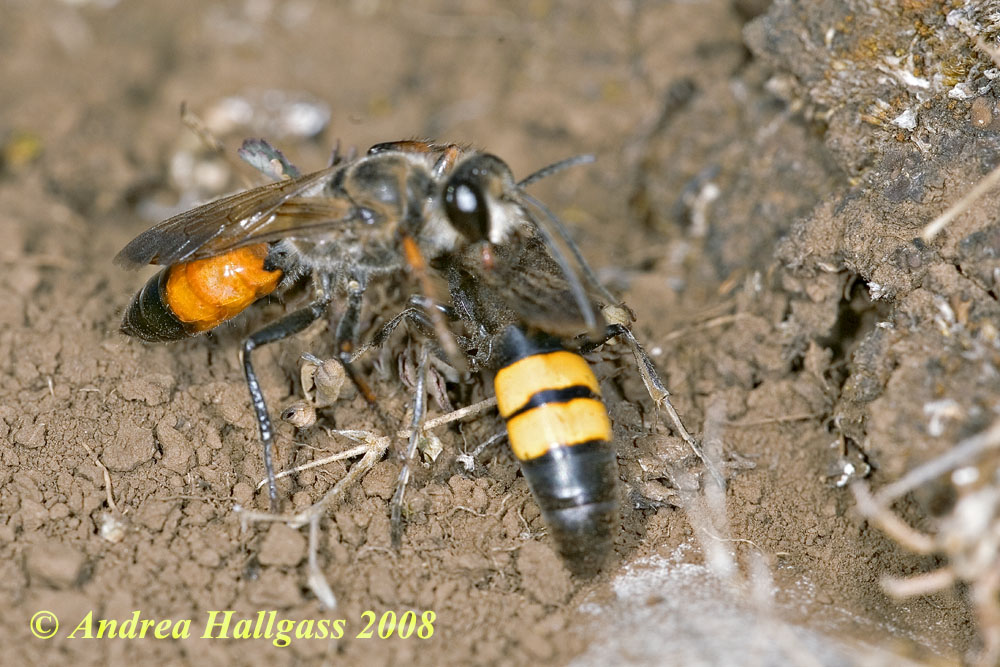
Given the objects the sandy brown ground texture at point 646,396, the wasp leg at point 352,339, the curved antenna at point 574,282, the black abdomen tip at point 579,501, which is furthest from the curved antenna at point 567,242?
the wasp leg at point 352,339

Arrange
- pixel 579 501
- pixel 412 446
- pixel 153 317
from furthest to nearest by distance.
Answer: pixel 153 317, pixel 412 446, pixel 579 501

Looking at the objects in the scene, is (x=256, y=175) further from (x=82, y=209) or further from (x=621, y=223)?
(x=621, y=223)

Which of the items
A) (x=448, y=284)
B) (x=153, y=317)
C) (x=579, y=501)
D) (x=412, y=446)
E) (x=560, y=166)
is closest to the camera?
(x=579, y=501)

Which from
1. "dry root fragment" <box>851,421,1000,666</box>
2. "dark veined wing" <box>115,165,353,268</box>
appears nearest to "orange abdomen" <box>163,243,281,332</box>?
"dark veined wing" <box>115,165,353,268</box>

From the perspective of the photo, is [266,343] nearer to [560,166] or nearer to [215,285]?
[215,285]

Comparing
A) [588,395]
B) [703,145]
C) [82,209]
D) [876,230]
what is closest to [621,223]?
[703,145]

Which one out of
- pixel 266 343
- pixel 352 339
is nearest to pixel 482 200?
pixel 352 339

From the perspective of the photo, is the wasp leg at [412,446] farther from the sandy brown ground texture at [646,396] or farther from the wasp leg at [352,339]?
the wasp leg at [352,339]
